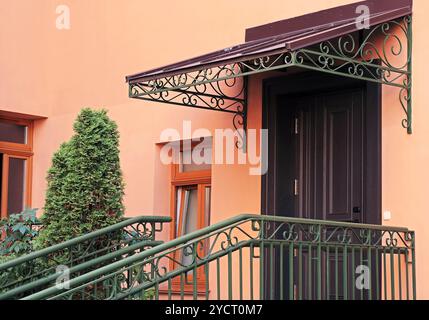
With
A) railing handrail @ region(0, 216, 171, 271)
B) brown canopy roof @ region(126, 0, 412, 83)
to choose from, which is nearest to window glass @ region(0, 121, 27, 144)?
brown canopy roof @ region(126, 0, 412, 83)

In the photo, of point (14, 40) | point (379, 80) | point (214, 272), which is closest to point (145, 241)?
point (214, 272)

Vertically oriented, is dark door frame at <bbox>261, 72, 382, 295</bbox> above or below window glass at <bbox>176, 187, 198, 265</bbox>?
above

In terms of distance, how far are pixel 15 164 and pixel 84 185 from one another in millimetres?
3194

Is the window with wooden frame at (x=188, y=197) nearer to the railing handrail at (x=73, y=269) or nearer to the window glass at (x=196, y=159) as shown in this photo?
the window glass at (x=196, y=159)

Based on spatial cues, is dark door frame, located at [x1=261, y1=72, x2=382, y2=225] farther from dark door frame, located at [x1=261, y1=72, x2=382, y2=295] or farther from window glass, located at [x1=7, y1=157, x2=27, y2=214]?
window glass, located at [x1=7, y1=157, x2=27, y2=214]

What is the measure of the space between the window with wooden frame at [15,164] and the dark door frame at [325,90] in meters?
3.43

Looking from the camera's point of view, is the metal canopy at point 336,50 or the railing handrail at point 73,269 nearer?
the metal canopy at point 336,50

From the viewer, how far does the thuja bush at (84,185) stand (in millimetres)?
6996

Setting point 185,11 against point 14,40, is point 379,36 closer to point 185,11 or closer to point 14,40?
point 185,11

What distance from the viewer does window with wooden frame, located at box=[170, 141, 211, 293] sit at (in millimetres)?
8617

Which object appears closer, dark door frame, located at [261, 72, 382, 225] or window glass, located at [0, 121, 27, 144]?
dark door frame, located at [261, 72, 382, 225]

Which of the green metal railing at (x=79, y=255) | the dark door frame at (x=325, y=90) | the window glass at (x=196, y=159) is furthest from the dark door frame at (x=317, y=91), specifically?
the green metal railing at (x=79, y=255)

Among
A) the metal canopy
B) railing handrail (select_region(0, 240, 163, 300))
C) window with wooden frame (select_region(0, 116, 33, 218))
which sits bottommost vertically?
railing handrail (select_region(0, 240, 163, 300))

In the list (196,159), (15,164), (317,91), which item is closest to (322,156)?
(317,91)
